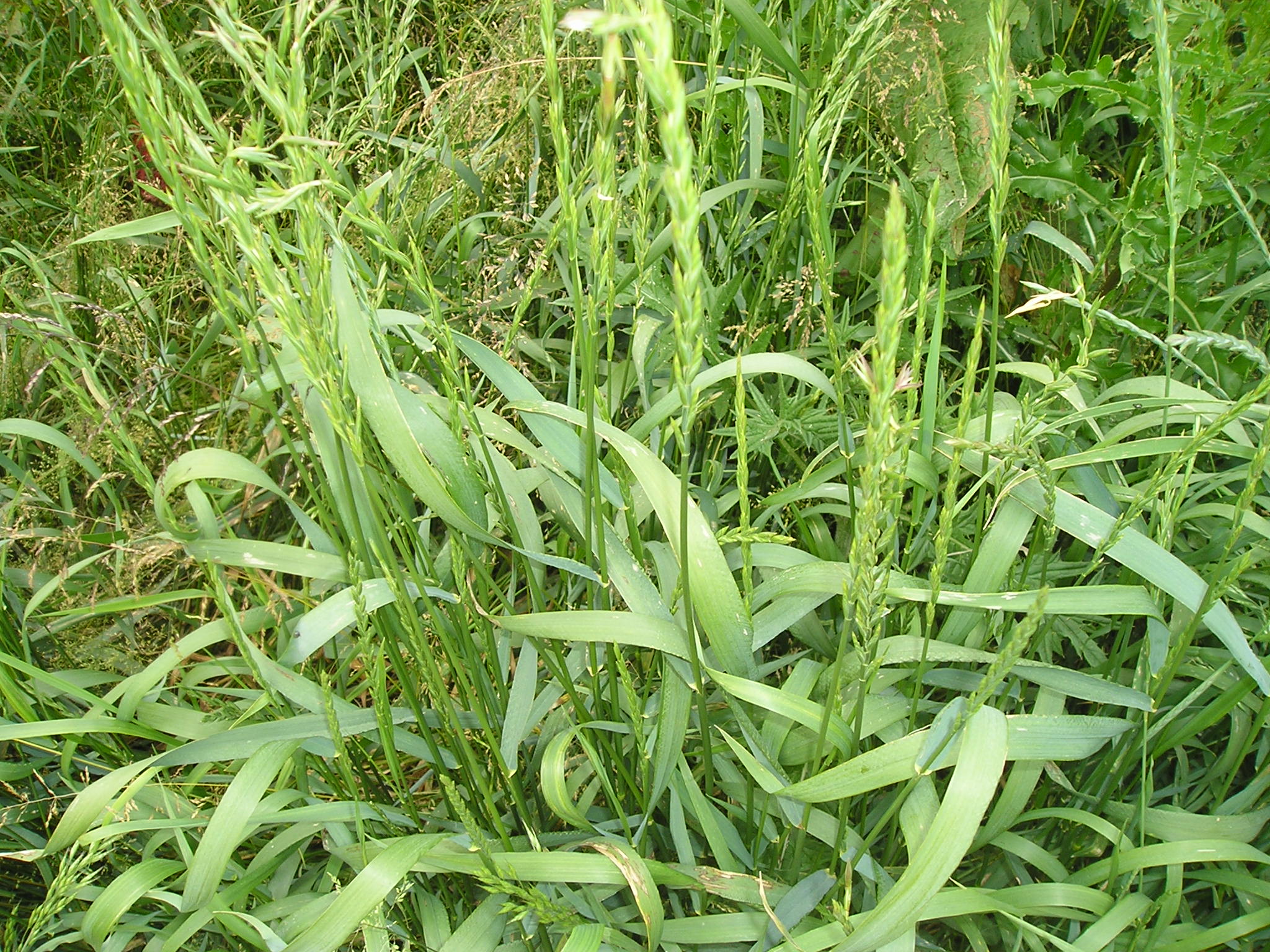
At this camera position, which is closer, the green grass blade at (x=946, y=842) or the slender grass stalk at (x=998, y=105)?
the slender grass stalk at (x=998, y=105)

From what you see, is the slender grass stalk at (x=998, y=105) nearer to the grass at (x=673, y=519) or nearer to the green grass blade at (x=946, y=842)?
the grass at (x=673, y=519)

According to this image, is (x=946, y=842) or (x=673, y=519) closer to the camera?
(x=946, y=842)

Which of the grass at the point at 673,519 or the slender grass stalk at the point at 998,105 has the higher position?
the slender grass stalk at the point at 998,105

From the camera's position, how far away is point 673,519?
2.82ft

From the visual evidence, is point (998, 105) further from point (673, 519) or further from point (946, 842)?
point (946, 842)

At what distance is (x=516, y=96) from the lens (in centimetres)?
160

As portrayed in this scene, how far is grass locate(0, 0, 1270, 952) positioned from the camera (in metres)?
0.76

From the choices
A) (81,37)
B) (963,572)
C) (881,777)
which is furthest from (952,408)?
(81,37)

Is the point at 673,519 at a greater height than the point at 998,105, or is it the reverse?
the point at 998,105

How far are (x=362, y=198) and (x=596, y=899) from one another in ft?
2.42

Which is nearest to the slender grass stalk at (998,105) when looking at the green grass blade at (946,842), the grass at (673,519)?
the grass at (673,519)

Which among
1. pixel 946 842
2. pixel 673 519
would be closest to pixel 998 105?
pixel 673 519

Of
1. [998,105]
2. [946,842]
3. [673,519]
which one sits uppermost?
[998,105]

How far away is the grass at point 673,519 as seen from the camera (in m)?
0.76
